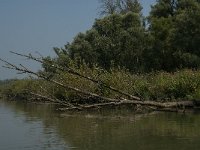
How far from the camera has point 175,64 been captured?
43719 millimetres

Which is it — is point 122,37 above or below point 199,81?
above

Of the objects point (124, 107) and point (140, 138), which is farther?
point (124, 107)

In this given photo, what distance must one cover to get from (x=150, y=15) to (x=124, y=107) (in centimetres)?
2236

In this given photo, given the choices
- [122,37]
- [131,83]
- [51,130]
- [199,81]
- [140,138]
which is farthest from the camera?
[122,37]

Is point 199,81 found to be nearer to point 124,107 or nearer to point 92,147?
point 124,107

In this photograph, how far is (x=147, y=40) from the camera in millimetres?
45938

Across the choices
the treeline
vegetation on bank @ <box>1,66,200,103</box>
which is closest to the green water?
vegetation on bank @ <box>1,66,200,103</box>

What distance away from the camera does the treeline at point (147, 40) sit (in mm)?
39312

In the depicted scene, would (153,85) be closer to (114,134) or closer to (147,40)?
(114,134)

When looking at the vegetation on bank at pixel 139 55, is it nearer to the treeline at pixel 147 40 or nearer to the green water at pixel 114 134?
the treeline at pixel 147 40

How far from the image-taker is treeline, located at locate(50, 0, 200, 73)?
3931 centimetres

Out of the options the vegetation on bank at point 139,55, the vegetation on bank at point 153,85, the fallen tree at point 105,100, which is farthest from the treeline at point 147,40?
the fallen tree at point 105,100

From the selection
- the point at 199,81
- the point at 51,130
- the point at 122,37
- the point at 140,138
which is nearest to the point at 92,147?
the point at 140,138

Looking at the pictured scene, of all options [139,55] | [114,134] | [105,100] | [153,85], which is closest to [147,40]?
[139,55]
